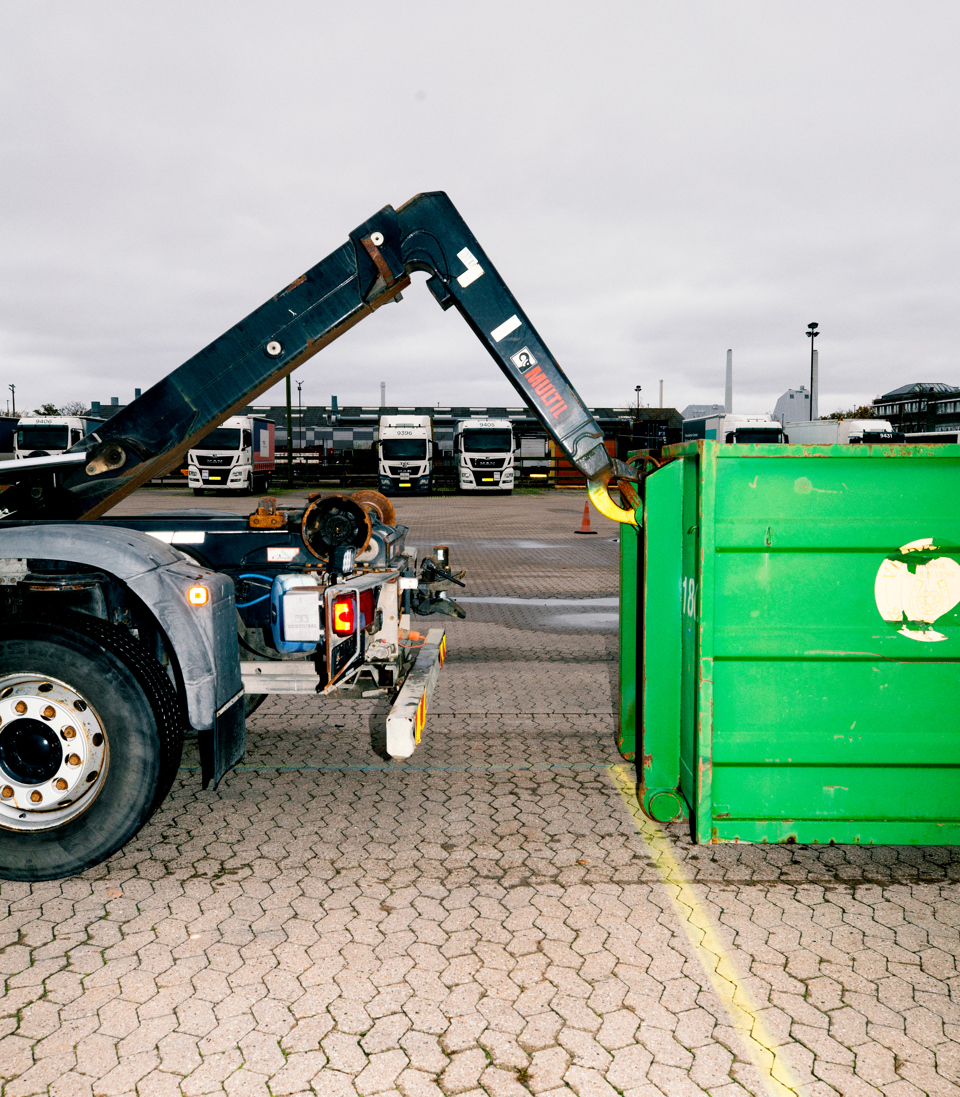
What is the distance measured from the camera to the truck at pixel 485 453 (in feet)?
113

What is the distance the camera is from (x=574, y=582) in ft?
41.3

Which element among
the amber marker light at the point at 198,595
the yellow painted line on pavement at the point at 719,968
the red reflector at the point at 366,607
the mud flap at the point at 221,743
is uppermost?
the amber marker light at the point at 198,595

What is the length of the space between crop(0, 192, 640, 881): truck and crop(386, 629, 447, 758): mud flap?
0.02 m

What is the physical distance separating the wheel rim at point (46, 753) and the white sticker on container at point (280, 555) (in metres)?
1.66

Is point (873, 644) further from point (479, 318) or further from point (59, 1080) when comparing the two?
point (59, 1080)

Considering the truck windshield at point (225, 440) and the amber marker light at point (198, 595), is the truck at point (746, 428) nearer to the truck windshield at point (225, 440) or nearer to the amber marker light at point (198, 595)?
the truck windshield at point (225, 440)

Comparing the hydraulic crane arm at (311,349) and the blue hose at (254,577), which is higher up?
the hydraulic crane arm at (311,349)

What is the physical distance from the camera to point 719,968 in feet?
9.76

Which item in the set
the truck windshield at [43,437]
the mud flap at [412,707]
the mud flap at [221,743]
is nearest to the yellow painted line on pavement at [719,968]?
the mud flap at [412,707]

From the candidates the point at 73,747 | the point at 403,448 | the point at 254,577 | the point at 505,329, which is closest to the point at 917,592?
the point at 505,329

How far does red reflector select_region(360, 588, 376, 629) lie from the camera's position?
439cm

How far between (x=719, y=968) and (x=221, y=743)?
7.45ft

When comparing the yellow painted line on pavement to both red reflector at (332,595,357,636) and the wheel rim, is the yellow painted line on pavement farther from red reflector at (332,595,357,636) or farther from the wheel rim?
the wheel rim

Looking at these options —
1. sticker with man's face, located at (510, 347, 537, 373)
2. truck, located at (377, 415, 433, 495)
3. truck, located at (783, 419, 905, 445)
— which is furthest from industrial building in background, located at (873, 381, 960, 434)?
sticker with man's face, located at (510, 347, 537, 373)
